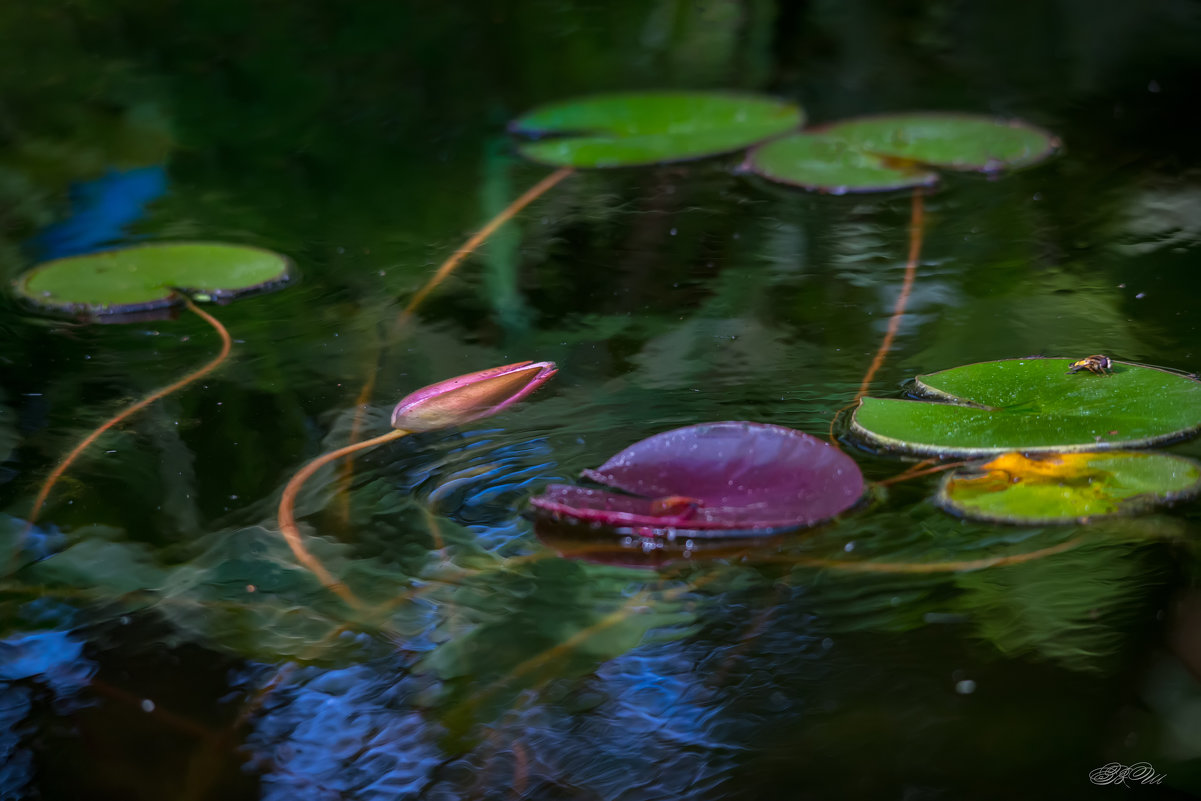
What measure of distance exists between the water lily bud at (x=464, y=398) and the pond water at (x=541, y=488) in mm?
31

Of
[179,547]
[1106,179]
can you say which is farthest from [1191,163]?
[179,547]

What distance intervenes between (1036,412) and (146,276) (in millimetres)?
1290

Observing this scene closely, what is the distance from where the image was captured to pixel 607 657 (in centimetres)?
85

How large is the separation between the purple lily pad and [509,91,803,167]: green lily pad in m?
1.17

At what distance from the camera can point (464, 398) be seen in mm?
1207

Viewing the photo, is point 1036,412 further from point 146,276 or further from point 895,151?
point 146,276

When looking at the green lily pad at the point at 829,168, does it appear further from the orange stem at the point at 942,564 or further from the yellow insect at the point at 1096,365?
the orange stem at the point at 942,564

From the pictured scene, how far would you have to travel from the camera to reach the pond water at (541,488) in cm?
77

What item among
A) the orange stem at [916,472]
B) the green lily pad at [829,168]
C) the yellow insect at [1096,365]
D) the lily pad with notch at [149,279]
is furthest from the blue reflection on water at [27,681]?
the green lily pad at [829,168]

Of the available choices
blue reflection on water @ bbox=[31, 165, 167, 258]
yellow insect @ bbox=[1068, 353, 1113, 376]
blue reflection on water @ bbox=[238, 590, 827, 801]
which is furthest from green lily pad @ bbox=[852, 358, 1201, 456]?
blue reflection on water @ bbox=[31, 165, 167, 258]

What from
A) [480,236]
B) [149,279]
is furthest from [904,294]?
[149,279]

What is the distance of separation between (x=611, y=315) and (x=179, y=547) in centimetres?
68

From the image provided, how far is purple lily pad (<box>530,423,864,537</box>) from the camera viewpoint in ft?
3.12

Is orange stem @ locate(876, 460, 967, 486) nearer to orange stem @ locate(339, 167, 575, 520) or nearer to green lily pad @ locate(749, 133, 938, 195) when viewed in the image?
orange stem @ locate(339, 167, 575, 520)
